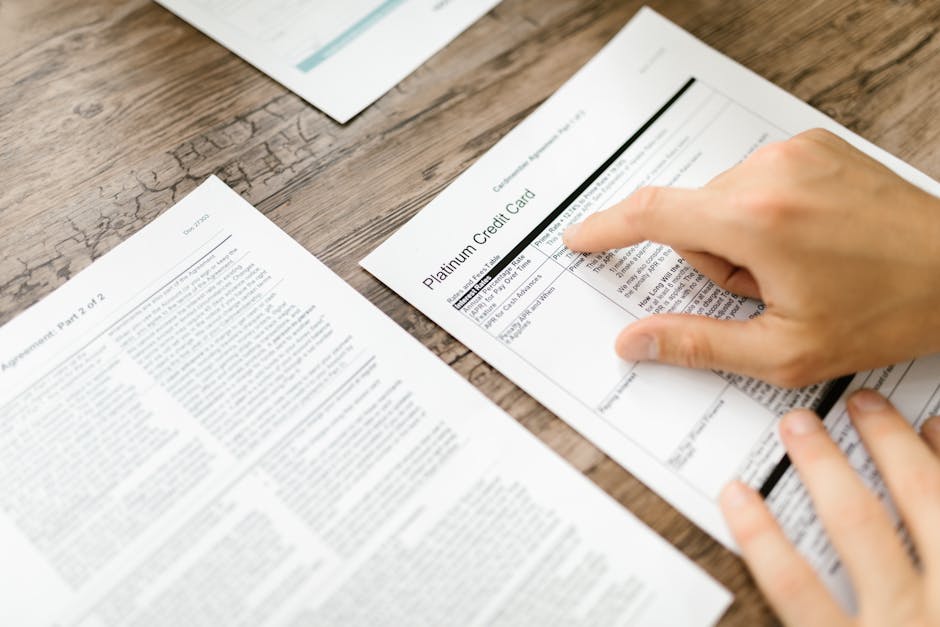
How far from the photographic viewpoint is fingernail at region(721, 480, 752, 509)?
19.6 inches

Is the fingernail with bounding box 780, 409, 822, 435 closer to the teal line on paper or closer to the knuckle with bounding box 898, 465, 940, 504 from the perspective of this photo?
the knuckle with bounding box 898, 465, 940, 504

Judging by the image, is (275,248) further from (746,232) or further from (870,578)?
(870,578)

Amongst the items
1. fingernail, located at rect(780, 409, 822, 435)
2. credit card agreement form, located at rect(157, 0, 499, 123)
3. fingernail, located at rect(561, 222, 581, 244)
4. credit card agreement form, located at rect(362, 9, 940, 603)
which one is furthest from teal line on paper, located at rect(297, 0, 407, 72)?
fingernail, located at rect(780, 409, 822, 435)

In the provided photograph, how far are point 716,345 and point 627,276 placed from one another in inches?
4.0

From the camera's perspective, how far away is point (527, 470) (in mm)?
515

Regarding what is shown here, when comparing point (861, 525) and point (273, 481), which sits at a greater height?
point (861, 525)

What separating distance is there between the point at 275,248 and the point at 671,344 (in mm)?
333

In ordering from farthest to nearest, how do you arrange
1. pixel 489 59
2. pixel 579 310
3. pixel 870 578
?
pixel 489 59 → pixel 579 310 → pixel 870 578

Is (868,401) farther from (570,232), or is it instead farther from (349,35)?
(349,35)

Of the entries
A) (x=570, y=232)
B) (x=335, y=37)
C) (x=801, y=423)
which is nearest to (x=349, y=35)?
(x=335, y=37)

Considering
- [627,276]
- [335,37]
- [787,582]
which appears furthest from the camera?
[335,37]

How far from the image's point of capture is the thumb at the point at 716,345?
51cm

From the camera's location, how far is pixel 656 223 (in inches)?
21.4

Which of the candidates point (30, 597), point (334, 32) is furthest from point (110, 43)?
point (30, 597)
